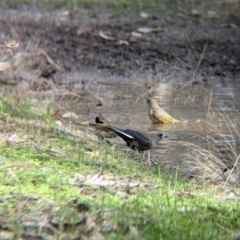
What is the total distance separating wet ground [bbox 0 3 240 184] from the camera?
309 inches

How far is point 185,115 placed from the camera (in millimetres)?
9148

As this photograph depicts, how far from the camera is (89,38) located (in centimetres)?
1345

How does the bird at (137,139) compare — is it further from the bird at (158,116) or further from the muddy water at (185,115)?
the bird at (158,116)

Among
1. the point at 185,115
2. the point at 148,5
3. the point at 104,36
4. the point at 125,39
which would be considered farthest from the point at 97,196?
the point at 148,5

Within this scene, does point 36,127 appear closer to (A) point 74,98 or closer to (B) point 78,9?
(A) point 74,98

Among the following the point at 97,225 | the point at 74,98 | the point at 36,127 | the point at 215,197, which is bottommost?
the point at 74,98

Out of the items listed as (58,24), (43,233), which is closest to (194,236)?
(43,233)

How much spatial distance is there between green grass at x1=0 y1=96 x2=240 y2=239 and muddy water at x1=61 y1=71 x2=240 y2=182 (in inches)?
17.9

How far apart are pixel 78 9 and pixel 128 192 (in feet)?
33.9

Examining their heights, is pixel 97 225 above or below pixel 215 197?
above

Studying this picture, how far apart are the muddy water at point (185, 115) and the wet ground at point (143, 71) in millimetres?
11

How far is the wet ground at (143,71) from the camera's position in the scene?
25.8 ft

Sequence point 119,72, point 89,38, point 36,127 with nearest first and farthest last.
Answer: point 36,127 < point 119,72 < point 89,38

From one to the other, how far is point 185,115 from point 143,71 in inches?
113
